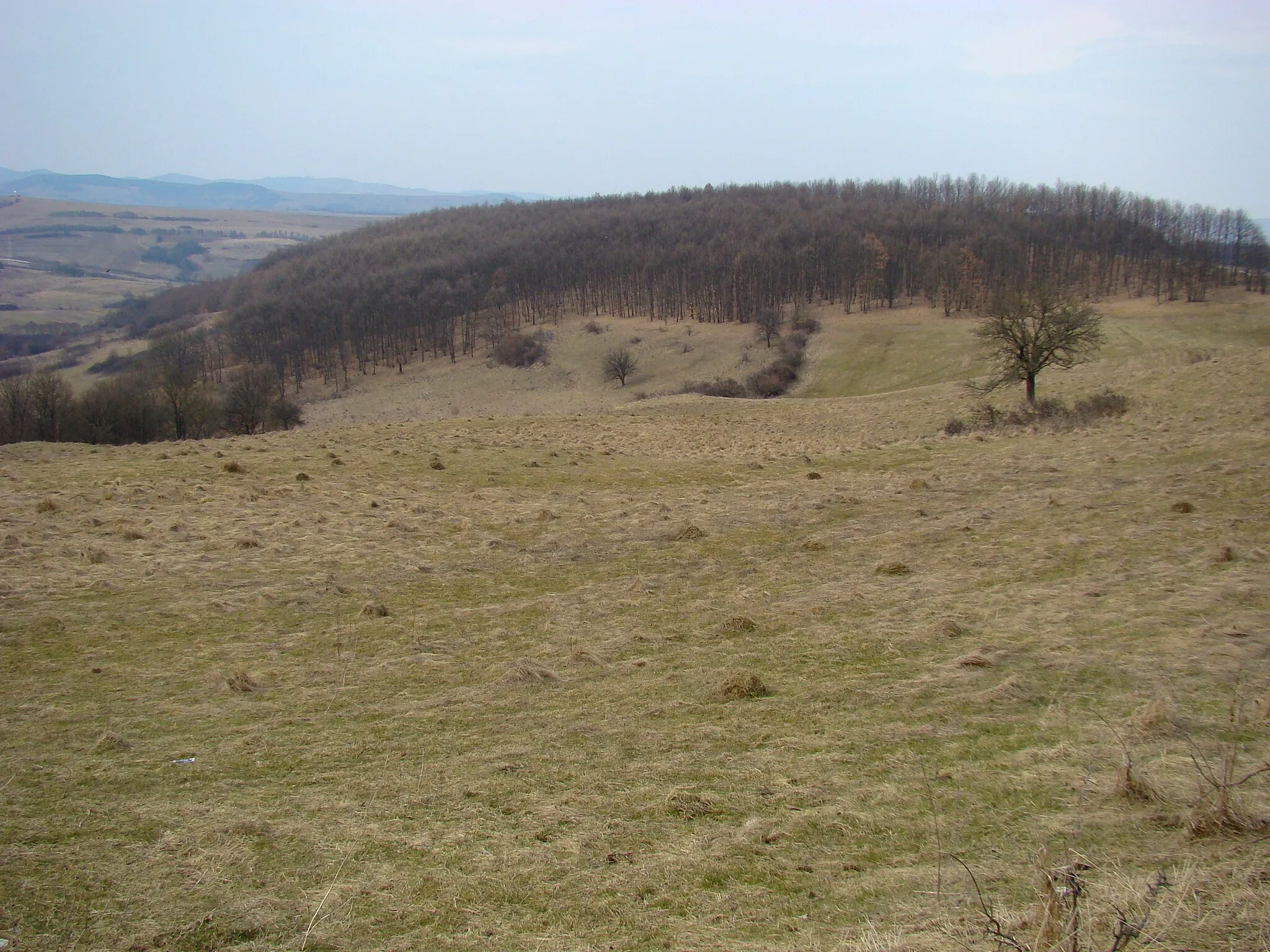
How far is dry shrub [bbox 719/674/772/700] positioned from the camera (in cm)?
871

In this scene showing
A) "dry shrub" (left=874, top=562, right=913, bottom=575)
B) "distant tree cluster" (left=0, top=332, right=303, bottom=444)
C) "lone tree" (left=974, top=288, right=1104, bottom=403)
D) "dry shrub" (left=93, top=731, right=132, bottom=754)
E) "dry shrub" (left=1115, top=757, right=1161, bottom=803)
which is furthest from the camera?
"distant tree cluster" (left=0, top=332, right=303, bottom=444)

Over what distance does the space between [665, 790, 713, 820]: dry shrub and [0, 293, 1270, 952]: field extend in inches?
1.0

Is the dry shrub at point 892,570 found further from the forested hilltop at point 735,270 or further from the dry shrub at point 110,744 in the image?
the forested hilltop at point 735,270

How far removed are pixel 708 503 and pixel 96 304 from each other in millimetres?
212186

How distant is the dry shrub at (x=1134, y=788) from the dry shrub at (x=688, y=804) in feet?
9.96

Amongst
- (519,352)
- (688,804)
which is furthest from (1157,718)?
(519,352)

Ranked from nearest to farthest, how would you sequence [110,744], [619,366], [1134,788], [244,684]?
[1134,788] < [110,744] < [244,684] < [619,366]

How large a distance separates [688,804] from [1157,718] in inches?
168

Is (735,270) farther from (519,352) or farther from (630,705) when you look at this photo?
(630,705)

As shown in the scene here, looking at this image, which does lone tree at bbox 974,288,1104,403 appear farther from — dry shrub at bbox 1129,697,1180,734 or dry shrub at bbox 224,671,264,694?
dry shrub at bbox 224,671,264,694

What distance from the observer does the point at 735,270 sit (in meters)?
129

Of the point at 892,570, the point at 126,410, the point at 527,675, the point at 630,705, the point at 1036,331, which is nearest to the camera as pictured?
the point at 630,705

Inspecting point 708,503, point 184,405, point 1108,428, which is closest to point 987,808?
point 708,503

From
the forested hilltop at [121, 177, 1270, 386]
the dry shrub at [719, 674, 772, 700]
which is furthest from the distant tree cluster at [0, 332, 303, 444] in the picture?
the forested hilltop at [121, 177, 1270, 386]
